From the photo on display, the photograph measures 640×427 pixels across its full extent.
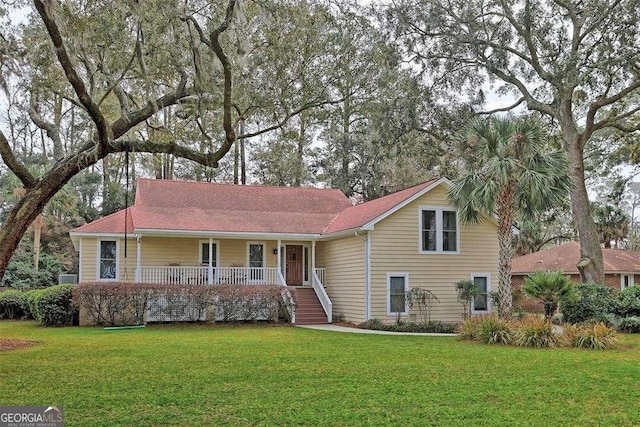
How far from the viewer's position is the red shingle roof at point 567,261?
91.5 feet

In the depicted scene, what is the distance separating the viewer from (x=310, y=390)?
25.8ft

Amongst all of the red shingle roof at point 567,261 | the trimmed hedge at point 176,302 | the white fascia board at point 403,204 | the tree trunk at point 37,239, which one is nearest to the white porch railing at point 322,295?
the trimmed hedge at point 176,302

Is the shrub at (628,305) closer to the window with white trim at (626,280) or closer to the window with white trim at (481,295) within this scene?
the window with white trim at (481,295)

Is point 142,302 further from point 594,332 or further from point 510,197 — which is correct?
point 594,332

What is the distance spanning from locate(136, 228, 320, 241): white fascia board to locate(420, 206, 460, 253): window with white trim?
12.9ft

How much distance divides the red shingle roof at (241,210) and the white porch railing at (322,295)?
1.75 metres

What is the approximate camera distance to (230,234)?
67.3 feet

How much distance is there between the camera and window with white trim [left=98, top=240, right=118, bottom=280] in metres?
20.7

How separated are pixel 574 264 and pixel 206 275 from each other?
17682 millimetres

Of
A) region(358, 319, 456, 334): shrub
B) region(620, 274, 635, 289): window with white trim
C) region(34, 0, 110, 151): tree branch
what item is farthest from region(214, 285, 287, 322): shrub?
region(620, 274, 635, 289): window with white trim

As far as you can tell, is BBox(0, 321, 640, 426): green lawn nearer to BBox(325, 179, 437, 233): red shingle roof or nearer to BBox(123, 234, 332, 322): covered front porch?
BBox(325, 179, 437, 233): red shingle roof

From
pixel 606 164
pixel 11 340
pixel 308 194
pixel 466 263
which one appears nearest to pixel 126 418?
pixel 11 340

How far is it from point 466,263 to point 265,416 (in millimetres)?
14799

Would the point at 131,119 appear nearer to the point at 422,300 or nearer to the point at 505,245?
the point at 505,245
